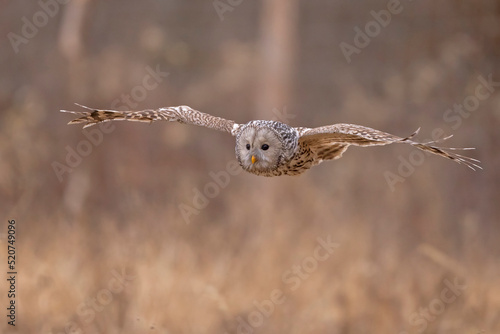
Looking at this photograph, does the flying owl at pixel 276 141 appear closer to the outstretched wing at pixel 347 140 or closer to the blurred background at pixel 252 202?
the outstretched wing at pixel 347 140

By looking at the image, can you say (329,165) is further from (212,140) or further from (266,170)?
(266,170)

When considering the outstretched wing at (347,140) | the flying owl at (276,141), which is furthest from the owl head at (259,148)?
the outstretched wing at (347,140)

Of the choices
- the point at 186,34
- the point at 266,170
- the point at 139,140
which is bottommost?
the point at 266,170

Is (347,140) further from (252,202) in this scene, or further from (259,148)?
(252,202)

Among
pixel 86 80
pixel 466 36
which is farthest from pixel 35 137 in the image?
pixel 466 36

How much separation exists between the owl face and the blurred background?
84cm

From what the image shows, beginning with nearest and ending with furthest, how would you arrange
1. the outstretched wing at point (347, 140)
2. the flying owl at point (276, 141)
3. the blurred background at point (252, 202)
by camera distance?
the outstretched wing at point (347, 140), the flying owl at point (276, 141), the blurred background at point (252, 202)

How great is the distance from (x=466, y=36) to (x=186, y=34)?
459 centimetres

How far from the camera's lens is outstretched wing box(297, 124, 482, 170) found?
215 cm

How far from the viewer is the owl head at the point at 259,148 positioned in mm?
2547

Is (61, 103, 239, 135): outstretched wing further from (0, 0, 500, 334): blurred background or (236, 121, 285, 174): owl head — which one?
(0, 0, 500, 334): blurred background

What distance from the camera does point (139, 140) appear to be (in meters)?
5.71

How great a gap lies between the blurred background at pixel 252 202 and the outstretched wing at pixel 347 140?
0.85m

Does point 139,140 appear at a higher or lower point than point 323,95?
lower
